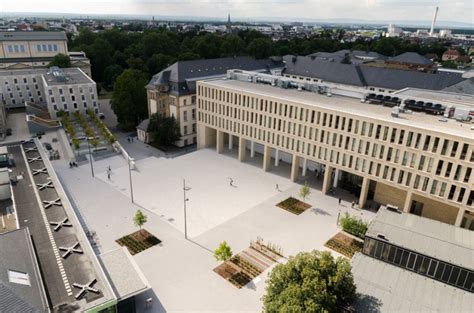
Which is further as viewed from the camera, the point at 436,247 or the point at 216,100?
the point at 216,100

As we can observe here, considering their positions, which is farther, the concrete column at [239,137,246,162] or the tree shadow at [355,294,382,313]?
the concrete column at [239,137,246,162]

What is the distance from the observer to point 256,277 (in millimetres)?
40219

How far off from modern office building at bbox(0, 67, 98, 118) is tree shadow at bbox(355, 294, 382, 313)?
87.2 m

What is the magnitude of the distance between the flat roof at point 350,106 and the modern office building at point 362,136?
179 mm

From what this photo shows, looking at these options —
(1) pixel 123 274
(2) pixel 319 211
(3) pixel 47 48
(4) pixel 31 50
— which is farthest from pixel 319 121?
(4) pixel 31 50

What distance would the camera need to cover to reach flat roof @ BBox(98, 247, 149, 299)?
33.1 meters

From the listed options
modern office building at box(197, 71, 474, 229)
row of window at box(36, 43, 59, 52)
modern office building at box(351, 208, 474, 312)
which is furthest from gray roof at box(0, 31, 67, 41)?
modern office building at box(351, 208, 474, 312)

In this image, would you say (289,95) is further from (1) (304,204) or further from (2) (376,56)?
(2) (376,56)

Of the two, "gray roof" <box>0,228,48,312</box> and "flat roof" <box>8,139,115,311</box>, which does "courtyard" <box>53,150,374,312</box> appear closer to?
"flat roof" <box>8,139,115,311</box>

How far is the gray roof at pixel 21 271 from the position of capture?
26203mm

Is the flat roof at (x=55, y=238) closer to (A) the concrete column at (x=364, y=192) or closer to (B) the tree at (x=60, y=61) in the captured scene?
(A) the concrete column at (x=364, y=192)

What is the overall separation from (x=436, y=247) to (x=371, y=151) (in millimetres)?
19326

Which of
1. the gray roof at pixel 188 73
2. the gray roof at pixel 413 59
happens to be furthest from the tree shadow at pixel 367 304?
the gray roof at pixel 413 59

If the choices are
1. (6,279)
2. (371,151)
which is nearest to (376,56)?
(371,151)
